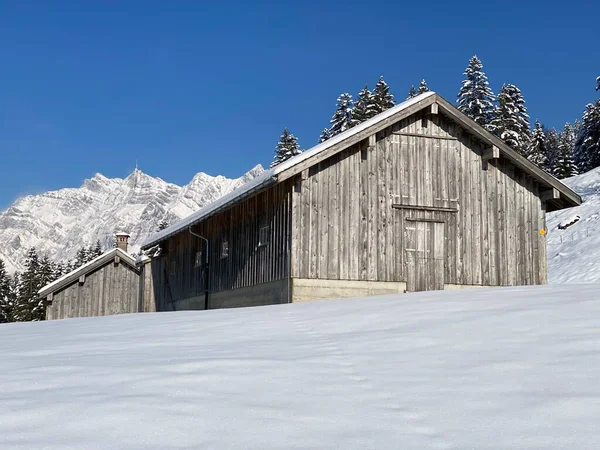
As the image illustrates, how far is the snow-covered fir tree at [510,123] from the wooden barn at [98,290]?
1401 inches

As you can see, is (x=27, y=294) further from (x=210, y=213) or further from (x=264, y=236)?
(x=264, y=236)

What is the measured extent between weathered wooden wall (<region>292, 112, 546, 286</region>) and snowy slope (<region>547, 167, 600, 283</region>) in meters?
14.1

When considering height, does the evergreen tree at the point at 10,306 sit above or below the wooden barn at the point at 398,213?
below

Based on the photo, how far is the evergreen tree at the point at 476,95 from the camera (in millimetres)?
63719

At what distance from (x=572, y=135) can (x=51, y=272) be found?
8590cm

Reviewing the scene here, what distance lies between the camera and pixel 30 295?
205 ft

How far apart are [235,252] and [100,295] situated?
1402 centimetres

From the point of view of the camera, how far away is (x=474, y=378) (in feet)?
19.9

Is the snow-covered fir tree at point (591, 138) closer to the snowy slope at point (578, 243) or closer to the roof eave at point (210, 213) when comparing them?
the snowy slope at point (578, 243)

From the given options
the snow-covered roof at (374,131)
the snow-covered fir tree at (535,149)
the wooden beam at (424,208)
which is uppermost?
the snow-covered fir tree at (535,149)

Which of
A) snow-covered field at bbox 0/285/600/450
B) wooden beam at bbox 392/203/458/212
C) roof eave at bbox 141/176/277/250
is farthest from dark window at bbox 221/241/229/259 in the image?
snow-covered field at bbox 0/285/600/450

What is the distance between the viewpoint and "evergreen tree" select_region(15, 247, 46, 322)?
6070cm

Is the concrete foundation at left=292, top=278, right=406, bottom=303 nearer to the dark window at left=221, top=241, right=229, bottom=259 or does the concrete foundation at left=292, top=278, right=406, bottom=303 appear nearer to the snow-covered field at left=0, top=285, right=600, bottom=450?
the dark window at left=221, top=241, right=229, bottom=259

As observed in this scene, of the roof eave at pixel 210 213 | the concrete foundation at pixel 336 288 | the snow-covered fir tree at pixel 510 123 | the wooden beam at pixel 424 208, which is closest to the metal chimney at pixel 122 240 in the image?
the roof eave at pixel 210 213
